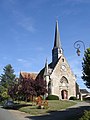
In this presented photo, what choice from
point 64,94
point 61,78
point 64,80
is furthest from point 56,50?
point 64,94

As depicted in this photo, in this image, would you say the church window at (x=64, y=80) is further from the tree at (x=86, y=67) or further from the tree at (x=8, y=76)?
the tree at (x=86, y=67)

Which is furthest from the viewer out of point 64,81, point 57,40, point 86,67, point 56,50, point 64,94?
point 57,40

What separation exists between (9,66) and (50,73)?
30384 millimetres

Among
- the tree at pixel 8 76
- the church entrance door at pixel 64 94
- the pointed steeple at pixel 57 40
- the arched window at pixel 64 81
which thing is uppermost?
the pointed steeple at pixel 57 40

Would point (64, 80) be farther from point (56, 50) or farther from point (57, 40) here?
point (57, 40)

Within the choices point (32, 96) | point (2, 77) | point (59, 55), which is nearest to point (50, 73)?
point (59, 55)

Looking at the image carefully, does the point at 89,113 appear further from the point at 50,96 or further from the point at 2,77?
the point at 2,77

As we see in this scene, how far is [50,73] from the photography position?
5950 centimetres

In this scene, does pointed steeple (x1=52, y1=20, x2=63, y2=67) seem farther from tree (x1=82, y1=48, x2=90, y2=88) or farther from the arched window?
tree (x1=82, y1=48, x2=90, y2=88)

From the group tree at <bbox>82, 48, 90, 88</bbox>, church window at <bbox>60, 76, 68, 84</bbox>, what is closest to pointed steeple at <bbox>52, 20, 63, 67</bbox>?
church window at <bbox>60, 76, 68, 84</bbox>

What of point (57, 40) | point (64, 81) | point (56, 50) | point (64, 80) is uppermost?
point (57, 40)

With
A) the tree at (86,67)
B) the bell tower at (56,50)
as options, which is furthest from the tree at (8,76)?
the tree at (86,67)

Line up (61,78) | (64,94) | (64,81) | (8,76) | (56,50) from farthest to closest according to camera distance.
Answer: (8,76), (56,50), (64,81), (61,78), (64,94)

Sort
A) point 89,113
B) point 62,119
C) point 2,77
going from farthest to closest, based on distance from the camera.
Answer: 1. point 2,77
2. point 62,119
3. point 89,113
